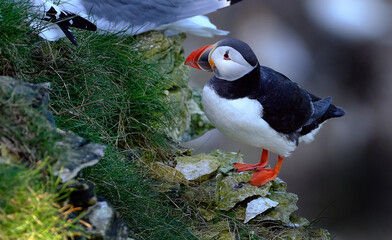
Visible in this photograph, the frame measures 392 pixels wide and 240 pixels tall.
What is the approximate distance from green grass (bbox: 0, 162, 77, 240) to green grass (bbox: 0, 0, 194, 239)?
1.61 feet

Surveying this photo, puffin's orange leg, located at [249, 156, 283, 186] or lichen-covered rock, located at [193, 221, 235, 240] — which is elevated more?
puffin's orange leg, located at [249, 156, 283, 186]

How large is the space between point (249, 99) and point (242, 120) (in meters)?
0.10

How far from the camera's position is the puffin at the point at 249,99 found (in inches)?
95.3

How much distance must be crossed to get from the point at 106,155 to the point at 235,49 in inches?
27.9

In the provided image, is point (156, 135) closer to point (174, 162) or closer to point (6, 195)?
point (174, 162)

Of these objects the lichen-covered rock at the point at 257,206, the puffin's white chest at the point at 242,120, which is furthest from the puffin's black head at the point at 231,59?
the lichen-covered rock at the point at 257,206

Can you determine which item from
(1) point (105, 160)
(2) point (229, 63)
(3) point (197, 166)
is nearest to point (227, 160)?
(3) point (197, 166)

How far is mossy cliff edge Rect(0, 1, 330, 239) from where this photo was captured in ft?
5.08

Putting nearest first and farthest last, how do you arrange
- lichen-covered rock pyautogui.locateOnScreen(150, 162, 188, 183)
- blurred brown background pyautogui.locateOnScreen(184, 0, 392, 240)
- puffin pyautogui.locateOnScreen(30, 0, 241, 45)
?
lichen-covered rock pyautogui.locateOnScreen(150, 162, 188, 183) < puffin pyautogui.locateOnScreen(30, 0, 241, 45) < blurred brown background pyautogui.locateOnScreen(184, 0, 392, 240)

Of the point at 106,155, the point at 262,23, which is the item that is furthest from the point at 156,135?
the point at 262,23

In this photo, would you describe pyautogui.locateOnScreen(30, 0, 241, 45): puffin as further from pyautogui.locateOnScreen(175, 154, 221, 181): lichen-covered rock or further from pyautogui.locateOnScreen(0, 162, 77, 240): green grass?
pyautogui.locateOnScreen(0, 162, 77, 240): green grass

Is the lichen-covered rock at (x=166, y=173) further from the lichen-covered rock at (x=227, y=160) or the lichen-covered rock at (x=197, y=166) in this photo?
the lichen-covered rock at (x=227, y=160)

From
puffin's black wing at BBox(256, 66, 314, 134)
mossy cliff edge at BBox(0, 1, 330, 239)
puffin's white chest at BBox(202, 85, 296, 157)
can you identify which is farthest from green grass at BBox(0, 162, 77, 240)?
puffin's black wing at BBox(256, 66, 314, 134)

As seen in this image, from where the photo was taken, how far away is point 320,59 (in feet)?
17.7
